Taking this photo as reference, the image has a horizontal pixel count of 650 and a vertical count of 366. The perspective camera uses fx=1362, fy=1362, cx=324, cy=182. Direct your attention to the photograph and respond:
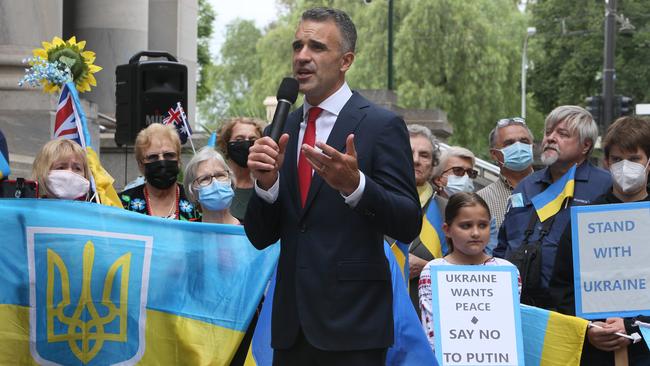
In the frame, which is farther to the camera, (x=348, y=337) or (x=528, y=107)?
(x=528, y=107)

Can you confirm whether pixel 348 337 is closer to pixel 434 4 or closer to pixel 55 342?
pixel 55 342

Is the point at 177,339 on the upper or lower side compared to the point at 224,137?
lower

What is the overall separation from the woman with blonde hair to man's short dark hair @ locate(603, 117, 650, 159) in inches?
115

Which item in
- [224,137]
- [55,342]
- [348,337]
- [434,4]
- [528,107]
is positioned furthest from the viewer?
[528,107]

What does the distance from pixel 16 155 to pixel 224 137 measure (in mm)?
6084

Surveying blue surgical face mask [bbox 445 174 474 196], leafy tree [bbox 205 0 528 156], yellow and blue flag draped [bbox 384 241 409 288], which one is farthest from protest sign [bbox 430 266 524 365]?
leafy tree [bbox 205 0 528 156]

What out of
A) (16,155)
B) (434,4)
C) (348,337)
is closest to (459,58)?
(434,4)

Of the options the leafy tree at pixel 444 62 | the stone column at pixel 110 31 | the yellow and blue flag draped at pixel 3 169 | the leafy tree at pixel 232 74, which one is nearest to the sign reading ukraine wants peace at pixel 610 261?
the yellow and blue flag draped at pixel 3 169

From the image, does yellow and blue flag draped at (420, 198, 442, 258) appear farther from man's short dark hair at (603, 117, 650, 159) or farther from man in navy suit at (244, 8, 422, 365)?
man in navy suit at (244, 8, 422, 365)

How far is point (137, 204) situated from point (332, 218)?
3362mm

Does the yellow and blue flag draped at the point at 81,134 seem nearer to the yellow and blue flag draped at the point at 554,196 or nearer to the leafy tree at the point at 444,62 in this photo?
the yellow and blue flag draped at the point at 554,196

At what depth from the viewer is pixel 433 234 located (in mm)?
8578

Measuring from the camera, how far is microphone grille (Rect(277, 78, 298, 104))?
5.34m

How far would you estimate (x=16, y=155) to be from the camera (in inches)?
587
